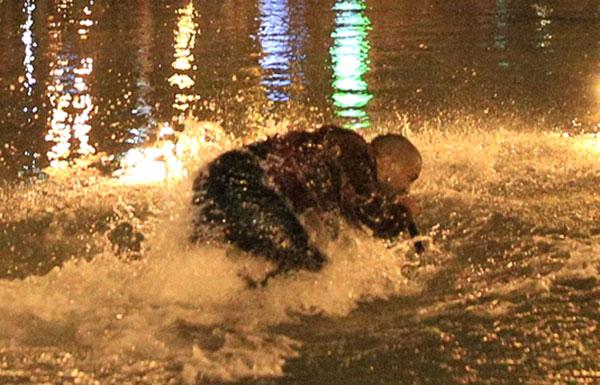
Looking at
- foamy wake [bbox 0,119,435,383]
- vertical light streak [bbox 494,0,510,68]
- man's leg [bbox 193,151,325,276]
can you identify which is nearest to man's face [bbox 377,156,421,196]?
foamy wake [bbox 0,119,435,383]

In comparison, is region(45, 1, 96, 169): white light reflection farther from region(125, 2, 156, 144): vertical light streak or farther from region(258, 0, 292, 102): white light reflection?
region(258, 0, 292, 102): white light reflection

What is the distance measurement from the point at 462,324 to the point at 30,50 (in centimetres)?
998

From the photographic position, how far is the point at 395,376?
→ 4.64m

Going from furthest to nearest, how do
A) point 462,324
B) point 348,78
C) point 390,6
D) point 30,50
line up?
1. point 390,6
2. point 30,50
3. point 348,78
4. point 462,324

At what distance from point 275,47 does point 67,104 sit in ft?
12.1

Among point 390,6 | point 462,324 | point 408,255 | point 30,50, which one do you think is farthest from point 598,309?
point 390,6

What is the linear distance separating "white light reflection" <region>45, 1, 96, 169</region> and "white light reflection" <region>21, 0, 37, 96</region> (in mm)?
211

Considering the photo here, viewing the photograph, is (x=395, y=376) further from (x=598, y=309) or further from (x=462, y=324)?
(x=598, y=309)

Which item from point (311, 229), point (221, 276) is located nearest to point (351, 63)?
point (221, 276)

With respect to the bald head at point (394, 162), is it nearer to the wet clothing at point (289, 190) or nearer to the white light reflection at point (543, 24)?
the wet clothing at point (289, 190)

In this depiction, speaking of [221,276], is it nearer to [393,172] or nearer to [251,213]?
[251,213]

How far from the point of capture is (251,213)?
488 cm

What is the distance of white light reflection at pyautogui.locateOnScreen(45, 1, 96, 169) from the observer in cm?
878

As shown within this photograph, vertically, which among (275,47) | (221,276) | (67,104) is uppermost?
(221,276)
